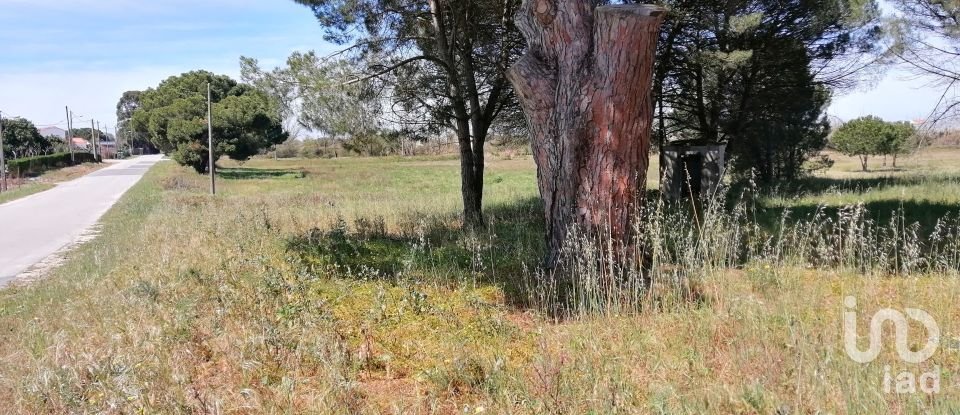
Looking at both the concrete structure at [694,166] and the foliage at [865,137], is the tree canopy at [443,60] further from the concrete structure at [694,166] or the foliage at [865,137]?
the foliage at [865,137]

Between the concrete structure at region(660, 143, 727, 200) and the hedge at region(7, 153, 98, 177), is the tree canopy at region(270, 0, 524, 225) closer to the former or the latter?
the concrete structure at region(660, 143, 727, 200)

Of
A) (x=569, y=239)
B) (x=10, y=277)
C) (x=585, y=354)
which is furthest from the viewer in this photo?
(x=10, y=277)

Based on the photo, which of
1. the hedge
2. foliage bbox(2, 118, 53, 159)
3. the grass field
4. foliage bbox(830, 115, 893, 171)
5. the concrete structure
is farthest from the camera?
foliage bbox(2, 118, 53, 159)

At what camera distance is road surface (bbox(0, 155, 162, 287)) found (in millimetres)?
9703

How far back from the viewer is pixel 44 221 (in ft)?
47.6

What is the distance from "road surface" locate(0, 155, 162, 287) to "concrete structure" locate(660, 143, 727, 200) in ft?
39.5

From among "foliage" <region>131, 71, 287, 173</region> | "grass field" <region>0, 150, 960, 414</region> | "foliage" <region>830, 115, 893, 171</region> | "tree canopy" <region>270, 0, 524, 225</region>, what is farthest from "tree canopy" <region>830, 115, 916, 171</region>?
"grass field" <region>0, 150, 960, 414</region>

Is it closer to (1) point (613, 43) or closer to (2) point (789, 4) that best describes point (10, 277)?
(1) point (613, 43)

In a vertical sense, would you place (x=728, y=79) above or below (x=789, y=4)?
below

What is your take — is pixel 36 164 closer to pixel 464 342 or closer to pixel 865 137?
pixel 464 342

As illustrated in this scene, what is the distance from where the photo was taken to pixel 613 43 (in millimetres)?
4676

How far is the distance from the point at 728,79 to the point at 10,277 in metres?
14.6

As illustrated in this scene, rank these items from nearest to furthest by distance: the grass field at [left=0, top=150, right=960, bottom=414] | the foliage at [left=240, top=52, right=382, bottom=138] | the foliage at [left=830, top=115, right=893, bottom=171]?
the grass field at [left=0, top=150, right=960, bottom=414] < the foliage at [left=240, top=52, right=382, bottom=138] < the foliage at [left=830, top=115, right=893, bottom=171]

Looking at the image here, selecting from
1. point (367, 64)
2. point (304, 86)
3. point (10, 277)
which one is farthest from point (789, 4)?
point (10, 277)
